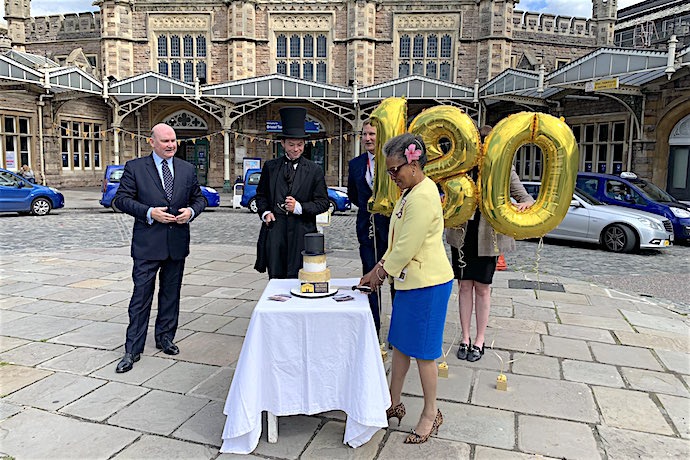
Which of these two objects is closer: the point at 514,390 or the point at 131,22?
the point at 514,390

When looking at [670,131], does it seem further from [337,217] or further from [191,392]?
[191,392]

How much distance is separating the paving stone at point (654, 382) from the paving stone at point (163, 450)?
3.08 m

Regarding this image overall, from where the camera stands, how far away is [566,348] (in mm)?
4629

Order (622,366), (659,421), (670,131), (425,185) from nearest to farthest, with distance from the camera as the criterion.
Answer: (425,185)
(659,421)
(622,366)
(670,131)

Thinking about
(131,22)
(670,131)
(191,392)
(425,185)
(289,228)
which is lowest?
(191,392)

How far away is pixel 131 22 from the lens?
25.5 m

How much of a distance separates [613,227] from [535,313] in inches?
229

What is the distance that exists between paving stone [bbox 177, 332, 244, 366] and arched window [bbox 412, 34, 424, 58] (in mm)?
23089

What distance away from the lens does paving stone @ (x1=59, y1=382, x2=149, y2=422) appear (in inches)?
128

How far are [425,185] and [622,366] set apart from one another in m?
2.66

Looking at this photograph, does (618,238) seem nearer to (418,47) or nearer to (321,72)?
(418,47)

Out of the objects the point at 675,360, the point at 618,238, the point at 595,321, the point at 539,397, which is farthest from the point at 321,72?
the point at 539,397

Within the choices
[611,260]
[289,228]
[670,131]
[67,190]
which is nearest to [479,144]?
[289,228]

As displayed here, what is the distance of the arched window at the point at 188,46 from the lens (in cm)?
2583
